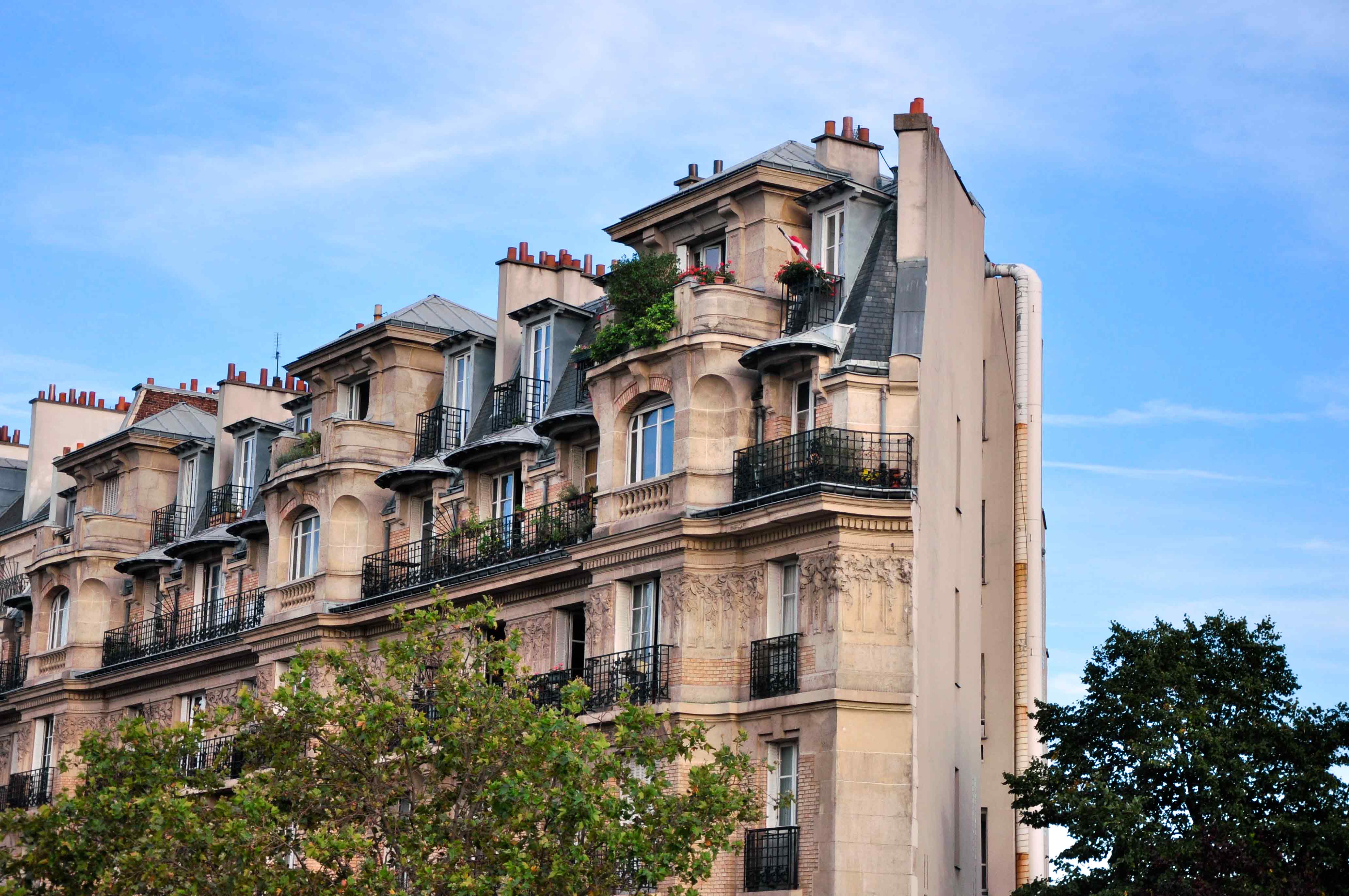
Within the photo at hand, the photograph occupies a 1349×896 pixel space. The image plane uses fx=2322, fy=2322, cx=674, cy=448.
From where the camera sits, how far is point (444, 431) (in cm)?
5012

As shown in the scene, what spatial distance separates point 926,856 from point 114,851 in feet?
44.4

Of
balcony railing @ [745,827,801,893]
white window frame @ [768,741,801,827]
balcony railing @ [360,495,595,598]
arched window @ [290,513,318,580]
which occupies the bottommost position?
balcony railing @ [745,827,801,893]

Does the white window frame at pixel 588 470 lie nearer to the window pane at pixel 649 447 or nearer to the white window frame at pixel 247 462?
the window pane at pixel 649 447

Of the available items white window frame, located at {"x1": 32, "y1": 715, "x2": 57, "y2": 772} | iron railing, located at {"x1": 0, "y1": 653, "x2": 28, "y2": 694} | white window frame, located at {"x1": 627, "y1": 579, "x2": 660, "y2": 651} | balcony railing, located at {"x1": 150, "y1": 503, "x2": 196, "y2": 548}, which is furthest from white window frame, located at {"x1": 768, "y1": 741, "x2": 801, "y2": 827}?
iron railing, located at {"x1": 0, "y1": 653, "x2": 28, "y2": 694}

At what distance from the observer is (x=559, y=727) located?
3316 cm


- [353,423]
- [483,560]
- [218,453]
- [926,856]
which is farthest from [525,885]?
[218,453]

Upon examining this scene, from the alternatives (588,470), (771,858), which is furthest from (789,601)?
(588,470)

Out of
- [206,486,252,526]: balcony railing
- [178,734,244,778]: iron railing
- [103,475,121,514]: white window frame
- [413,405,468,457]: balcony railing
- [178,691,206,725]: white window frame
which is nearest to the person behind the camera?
[178,734,244,778]: iron railing

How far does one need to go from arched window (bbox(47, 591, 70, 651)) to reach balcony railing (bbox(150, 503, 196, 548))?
294 cm

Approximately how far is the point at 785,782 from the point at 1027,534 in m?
11.8

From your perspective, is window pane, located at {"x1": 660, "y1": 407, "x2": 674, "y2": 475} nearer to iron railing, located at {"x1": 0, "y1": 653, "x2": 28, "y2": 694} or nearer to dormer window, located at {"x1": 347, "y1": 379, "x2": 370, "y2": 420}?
dormer window, located at {"x1": 347, "y1": 379, "x2": 370, "y2": 420}

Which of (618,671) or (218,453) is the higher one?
(218,453)

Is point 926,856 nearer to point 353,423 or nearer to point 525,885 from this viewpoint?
point 525,885

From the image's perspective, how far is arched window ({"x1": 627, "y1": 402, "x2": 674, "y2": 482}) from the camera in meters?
42.0
